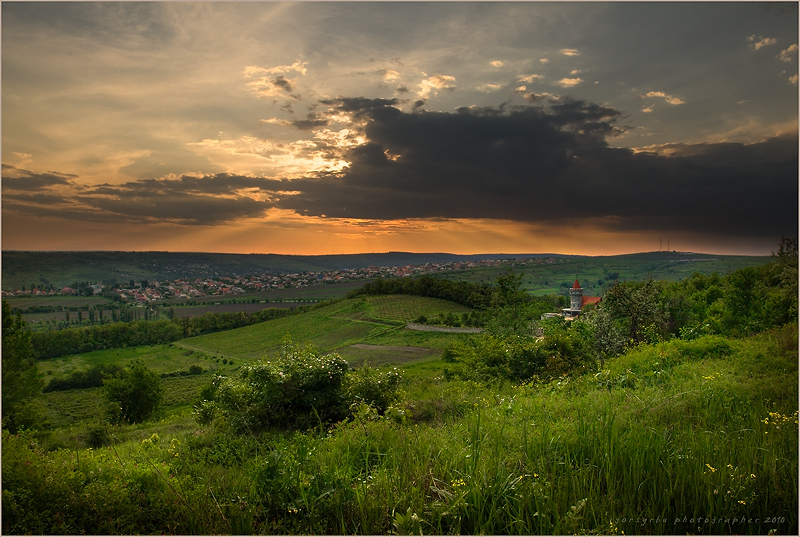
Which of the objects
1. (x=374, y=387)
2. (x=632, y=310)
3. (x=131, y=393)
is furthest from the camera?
(x=131, y=393)

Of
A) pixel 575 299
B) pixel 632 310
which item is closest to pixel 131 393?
→ pixel 632 310

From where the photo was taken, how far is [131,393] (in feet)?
49.2

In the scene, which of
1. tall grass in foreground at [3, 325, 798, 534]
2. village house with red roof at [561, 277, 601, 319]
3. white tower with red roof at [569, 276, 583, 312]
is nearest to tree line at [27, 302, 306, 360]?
tall grass in foreground at [3, 325, 798, 534]

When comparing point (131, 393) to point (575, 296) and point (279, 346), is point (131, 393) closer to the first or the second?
point (279, 346)

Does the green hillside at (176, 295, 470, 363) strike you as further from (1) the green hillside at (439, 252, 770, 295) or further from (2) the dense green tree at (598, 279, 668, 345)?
(2) the dense green tree at (598, 279, 668, 345)

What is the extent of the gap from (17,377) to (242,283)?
8.58 meters

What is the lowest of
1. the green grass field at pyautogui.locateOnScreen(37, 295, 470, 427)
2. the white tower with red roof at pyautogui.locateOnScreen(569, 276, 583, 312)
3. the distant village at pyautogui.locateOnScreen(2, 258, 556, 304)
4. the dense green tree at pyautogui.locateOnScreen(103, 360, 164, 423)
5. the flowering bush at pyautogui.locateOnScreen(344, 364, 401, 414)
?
the dense green tree at pyautogui.locateOnScreen(103, 360, 164, 423)

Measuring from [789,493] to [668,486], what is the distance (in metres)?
0.90

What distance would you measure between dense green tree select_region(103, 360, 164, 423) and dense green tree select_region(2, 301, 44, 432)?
5.15m

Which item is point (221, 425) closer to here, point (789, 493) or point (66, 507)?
point (66, 507)

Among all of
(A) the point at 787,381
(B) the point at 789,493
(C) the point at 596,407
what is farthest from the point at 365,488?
(A) the point at 787,381

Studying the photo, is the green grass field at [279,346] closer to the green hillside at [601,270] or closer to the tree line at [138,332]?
the tree line at [138,332]

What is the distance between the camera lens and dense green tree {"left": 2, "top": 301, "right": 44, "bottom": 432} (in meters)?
7.18

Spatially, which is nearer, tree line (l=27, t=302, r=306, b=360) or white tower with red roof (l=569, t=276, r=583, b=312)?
tree line (l=27, t=302, r=306, b=360)
